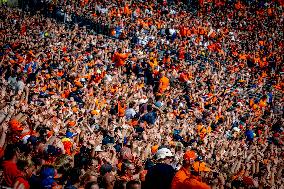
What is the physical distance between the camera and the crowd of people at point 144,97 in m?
5.51

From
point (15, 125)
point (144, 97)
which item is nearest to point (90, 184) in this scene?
point (15, 125)

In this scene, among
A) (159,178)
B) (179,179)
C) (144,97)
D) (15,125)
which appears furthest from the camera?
(144,97)

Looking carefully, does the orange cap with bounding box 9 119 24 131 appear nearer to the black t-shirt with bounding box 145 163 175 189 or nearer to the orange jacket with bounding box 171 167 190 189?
the black t-shirt with bounding box 145 163 175 189

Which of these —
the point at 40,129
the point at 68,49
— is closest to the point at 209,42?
the point at 68,49

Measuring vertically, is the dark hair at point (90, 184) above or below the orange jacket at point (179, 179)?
below

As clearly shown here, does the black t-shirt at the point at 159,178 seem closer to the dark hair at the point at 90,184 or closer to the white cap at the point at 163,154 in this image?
the dark hair at the point at 90,184

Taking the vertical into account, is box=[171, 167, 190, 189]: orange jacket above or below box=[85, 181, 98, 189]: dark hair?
above

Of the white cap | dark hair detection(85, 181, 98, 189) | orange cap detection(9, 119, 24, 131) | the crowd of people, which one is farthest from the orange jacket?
orange cap detection(9, 119, 24, 131)

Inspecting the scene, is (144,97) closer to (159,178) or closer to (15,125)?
(15,125)

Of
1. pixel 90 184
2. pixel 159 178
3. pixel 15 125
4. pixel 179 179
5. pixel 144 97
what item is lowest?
pixel 144 97

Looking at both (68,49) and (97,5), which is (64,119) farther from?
(97,5)

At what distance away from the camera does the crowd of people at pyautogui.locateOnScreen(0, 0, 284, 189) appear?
5.51 m

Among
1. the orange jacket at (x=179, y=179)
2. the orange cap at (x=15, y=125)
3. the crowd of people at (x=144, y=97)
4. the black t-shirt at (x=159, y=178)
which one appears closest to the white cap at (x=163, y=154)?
the crowd of people at (x=144, y=97)

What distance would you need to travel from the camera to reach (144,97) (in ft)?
38.3
